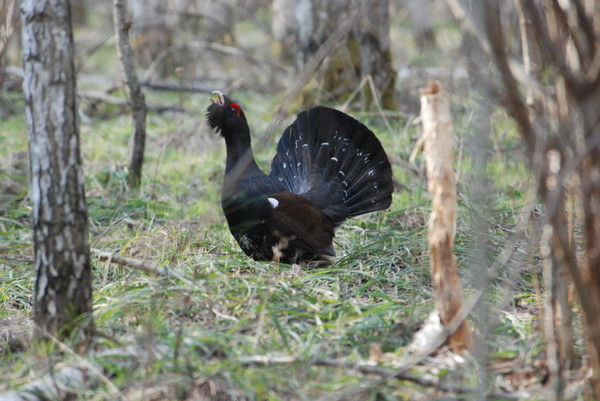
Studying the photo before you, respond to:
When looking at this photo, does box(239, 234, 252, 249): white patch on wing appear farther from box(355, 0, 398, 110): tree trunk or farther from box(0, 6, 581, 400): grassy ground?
box(355, 0, 398, 110): tree trunk

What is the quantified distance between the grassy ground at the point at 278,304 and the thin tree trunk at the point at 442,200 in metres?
0.11

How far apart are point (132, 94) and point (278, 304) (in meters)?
3.05

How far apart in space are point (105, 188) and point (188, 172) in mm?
791

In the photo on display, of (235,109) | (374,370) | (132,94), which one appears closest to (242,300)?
(374,370)

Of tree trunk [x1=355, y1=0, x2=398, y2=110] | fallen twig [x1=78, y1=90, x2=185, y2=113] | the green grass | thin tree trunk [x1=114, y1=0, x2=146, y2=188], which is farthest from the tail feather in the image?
fallen twig [x1=78, y1=90, x2=185, y2=113]

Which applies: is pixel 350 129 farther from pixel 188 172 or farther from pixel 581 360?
pixel 581 360

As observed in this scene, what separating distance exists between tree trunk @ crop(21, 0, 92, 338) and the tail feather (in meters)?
2.34

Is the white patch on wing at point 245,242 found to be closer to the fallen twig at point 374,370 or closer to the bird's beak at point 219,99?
the bird's beak at point 219,99

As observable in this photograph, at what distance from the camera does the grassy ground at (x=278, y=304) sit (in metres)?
2.62

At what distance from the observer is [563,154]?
2303 mm

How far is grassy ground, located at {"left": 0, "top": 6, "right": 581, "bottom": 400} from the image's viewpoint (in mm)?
2623

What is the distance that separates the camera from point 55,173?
271 centimetres

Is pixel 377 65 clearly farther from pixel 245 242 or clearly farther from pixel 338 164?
pixel 245 242

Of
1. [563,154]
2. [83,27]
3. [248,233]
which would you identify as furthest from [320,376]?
[83,27]
